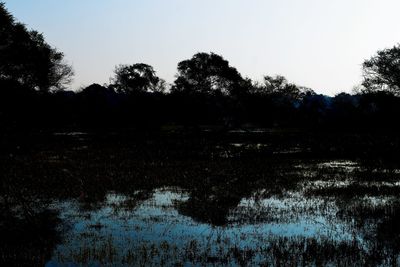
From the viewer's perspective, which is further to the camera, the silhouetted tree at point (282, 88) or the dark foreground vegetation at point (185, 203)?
the silhouetted tree at point (282, 88)

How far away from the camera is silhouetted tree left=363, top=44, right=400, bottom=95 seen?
55281 millimetres

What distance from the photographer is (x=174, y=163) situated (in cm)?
2589

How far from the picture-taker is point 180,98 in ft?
242

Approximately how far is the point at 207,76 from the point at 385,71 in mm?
36688

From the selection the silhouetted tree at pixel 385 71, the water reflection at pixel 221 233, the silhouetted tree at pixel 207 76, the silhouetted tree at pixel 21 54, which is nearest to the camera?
the water reflection at pixel 221 233

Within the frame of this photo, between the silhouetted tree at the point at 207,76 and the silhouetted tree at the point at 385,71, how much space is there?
103ft

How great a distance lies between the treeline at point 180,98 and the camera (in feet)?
139

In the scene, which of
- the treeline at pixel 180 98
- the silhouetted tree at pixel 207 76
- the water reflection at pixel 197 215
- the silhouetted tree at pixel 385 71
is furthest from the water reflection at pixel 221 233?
the silhouetted tree at pixel 207 76

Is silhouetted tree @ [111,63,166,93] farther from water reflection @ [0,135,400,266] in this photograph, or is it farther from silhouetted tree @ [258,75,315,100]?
water reflection @ [0,135,400,266]

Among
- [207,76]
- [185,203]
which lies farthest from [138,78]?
[185,203]

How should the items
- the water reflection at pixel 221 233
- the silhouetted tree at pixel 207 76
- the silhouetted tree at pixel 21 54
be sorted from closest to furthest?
the water reflection at pixel 221 233 < the silhouetted tree at pixel 21 54 < the silhouetted tree at pixel 207 76

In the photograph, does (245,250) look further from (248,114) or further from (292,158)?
(248,114)

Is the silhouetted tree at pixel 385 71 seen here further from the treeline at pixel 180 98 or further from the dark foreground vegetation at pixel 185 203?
the dark foreground vegetation at pixel 185 203

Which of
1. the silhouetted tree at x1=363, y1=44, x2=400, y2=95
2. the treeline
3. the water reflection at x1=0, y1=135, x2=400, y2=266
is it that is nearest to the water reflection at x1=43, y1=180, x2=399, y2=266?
the water reflection at x1=0, y1=135, x2=400, y2=266
